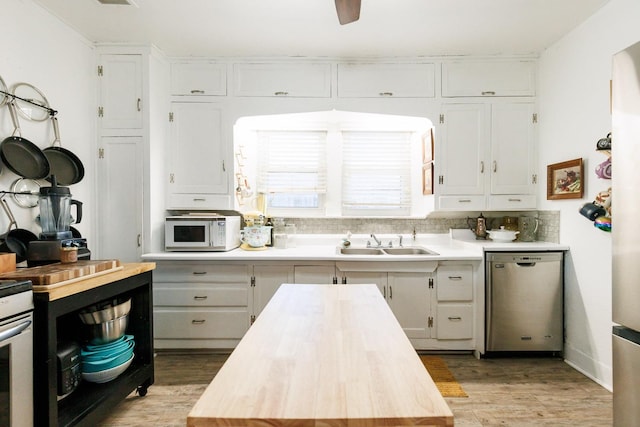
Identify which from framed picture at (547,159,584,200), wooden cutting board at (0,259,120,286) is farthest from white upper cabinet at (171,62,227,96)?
framed picture at (547,159,584,200)

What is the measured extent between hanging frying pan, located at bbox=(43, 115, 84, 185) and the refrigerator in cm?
338

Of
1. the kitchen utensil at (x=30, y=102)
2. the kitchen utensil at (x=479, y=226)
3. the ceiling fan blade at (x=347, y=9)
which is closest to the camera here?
the ceiling fan blade at (x=347, y=9)

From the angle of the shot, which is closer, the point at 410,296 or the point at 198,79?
the point at 410,296

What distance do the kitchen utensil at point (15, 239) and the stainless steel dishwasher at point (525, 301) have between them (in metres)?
3.37

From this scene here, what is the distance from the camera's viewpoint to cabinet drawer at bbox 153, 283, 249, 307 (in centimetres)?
280

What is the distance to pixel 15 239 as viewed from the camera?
205 centimetres

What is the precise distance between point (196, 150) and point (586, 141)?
10.7 feet

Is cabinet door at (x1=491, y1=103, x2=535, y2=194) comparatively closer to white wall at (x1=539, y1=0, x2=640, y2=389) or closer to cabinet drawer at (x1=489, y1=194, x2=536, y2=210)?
cabinet drawer at (x1=489, y1=194, x2=536, y2=210)

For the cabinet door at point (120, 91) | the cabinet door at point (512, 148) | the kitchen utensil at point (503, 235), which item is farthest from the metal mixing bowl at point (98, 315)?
the cabinet door at point (512, 148)

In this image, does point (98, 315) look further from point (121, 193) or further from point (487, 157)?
point (487, 157)

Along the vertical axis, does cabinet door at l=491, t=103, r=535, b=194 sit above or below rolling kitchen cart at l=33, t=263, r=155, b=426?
above

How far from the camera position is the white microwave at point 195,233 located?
2.86 meters

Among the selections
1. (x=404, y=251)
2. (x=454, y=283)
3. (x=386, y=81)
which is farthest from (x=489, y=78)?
(x=454, y=283)

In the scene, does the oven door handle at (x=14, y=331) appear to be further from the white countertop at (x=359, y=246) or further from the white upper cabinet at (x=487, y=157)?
the white upper cabinet at (x=487, y=157)
